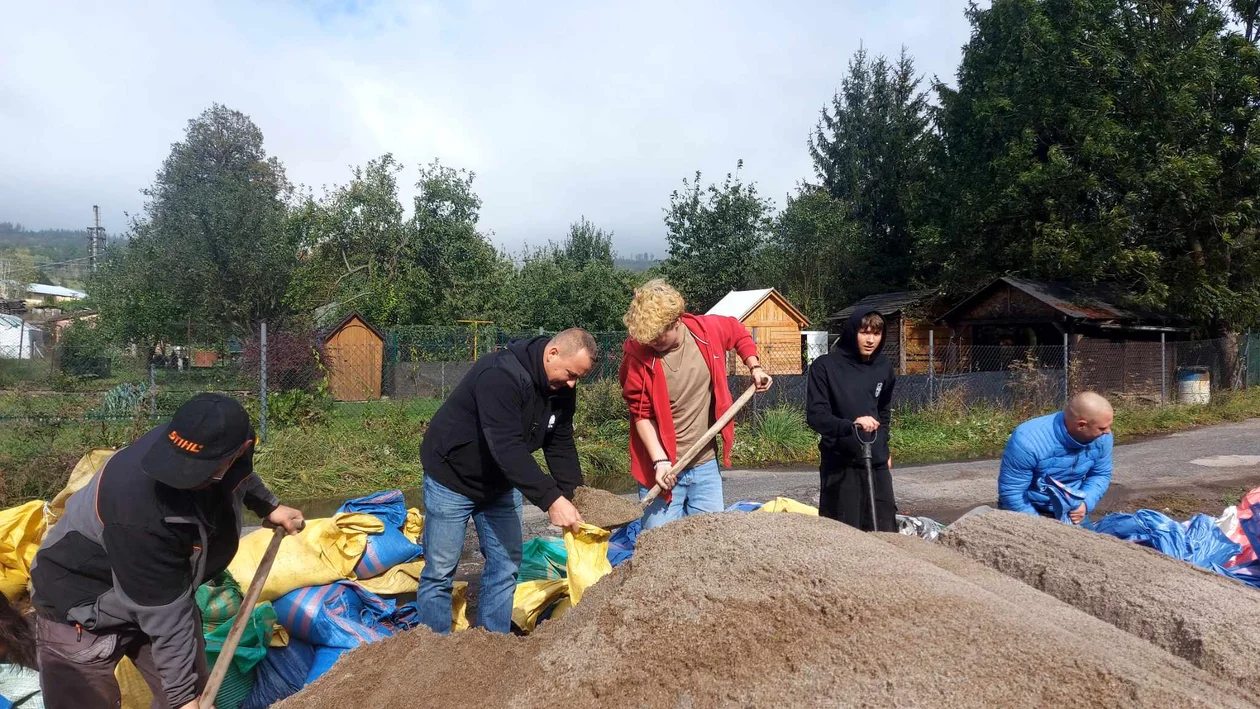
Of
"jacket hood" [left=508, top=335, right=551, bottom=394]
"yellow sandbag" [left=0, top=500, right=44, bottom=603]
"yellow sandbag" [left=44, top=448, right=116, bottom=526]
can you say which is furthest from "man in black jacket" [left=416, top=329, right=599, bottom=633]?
"yellow sandbag" [left=0, top=500, right=44, bottom=603]

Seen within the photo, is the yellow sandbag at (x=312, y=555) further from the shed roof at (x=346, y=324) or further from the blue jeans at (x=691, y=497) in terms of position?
the shed roof at (x=346, y=324)

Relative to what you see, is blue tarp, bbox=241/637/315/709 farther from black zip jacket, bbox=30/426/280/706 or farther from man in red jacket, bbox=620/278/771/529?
man in red jacket, bbox=620/278/771/529

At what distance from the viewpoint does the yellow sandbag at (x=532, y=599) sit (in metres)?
3.80

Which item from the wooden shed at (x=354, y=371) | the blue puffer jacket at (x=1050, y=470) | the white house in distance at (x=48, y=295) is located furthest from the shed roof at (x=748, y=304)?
the white house in distance at (x=48, y=295)

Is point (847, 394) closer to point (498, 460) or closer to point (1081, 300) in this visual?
point (498, 460)

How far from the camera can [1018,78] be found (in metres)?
18.9

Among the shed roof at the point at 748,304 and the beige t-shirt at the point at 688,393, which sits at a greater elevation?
the shed roof at the point at 748,304

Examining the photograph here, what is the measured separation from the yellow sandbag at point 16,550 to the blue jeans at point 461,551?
1.76m

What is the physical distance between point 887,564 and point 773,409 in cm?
941

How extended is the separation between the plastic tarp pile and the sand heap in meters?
1.61

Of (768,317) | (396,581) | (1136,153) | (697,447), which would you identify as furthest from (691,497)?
(768,317)

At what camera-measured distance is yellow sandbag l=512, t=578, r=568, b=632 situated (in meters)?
3.80

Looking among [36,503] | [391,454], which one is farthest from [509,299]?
[36,503]

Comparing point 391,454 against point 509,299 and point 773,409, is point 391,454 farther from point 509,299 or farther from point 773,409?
point 509,299
